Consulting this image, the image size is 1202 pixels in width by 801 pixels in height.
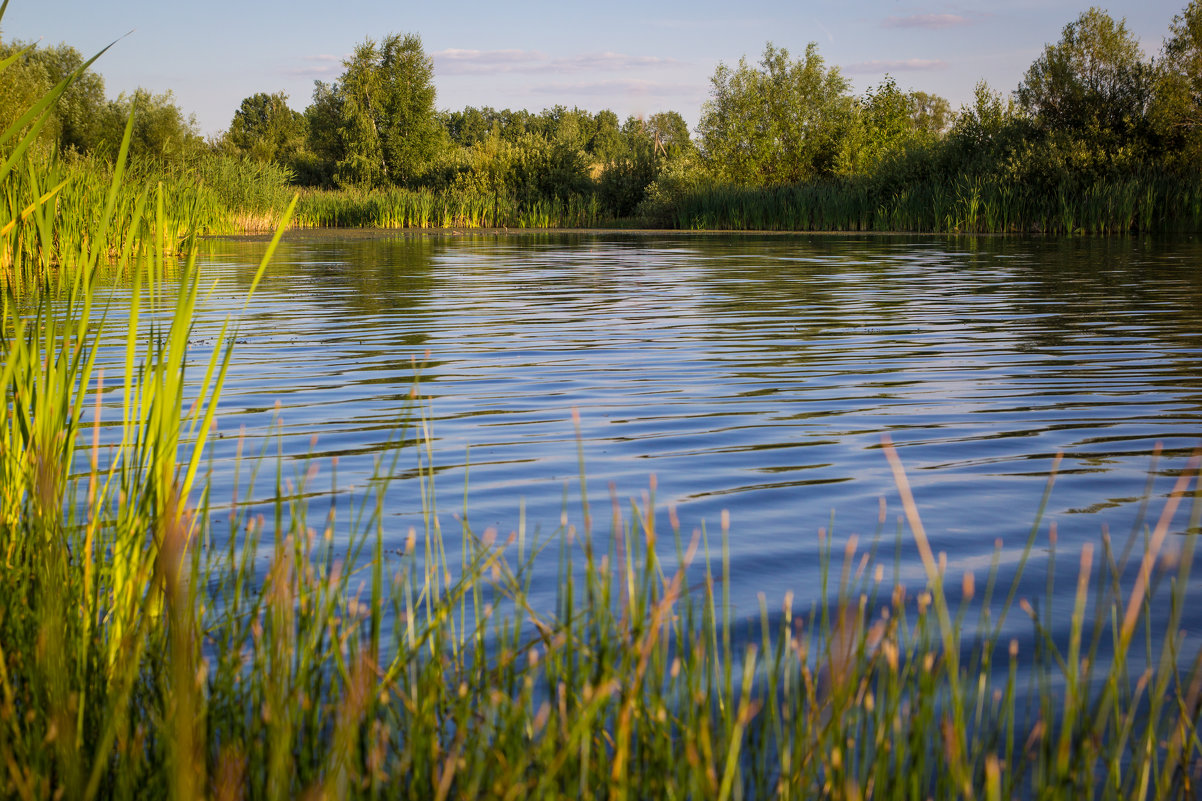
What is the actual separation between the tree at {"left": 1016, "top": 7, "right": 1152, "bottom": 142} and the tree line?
40 millimetres

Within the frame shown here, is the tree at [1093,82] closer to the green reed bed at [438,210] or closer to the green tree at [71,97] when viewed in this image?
the green reed bed at [438,210]

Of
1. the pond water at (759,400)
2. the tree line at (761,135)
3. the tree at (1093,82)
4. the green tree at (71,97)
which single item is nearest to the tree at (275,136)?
the tree line at (761,135)

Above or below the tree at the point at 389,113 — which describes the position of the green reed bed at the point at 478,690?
below

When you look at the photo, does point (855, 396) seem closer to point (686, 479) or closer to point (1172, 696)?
point (686, 479)

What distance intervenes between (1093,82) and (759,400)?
29.2 meters

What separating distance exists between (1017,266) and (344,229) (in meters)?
21.0

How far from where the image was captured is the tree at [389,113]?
1880 inches

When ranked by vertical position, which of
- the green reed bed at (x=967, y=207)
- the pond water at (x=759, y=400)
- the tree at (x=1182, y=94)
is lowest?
the pond water at (x=759, y=400)

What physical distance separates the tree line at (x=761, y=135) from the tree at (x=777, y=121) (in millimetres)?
61

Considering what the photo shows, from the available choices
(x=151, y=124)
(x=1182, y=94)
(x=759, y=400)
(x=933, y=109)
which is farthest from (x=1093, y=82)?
(x=933, y=109)

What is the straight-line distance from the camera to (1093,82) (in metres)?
29.8

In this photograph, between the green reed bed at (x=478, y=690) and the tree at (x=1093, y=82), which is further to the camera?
the tree at (x=1093, y=82)

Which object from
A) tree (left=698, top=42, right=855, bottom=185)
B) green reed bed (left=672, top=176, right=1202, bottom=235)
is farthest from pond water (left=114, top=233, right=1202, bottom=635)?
tree (left=698, top=42, right=855, bottom=185)

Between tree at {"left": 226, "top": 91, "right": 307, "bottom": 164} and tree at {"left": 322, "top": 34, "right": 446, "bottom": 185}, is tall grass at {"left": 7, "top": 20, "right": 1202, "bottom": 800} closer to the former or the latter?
tree at {"left": 322, "top": 34, "right": 446, "bottom": 185}
